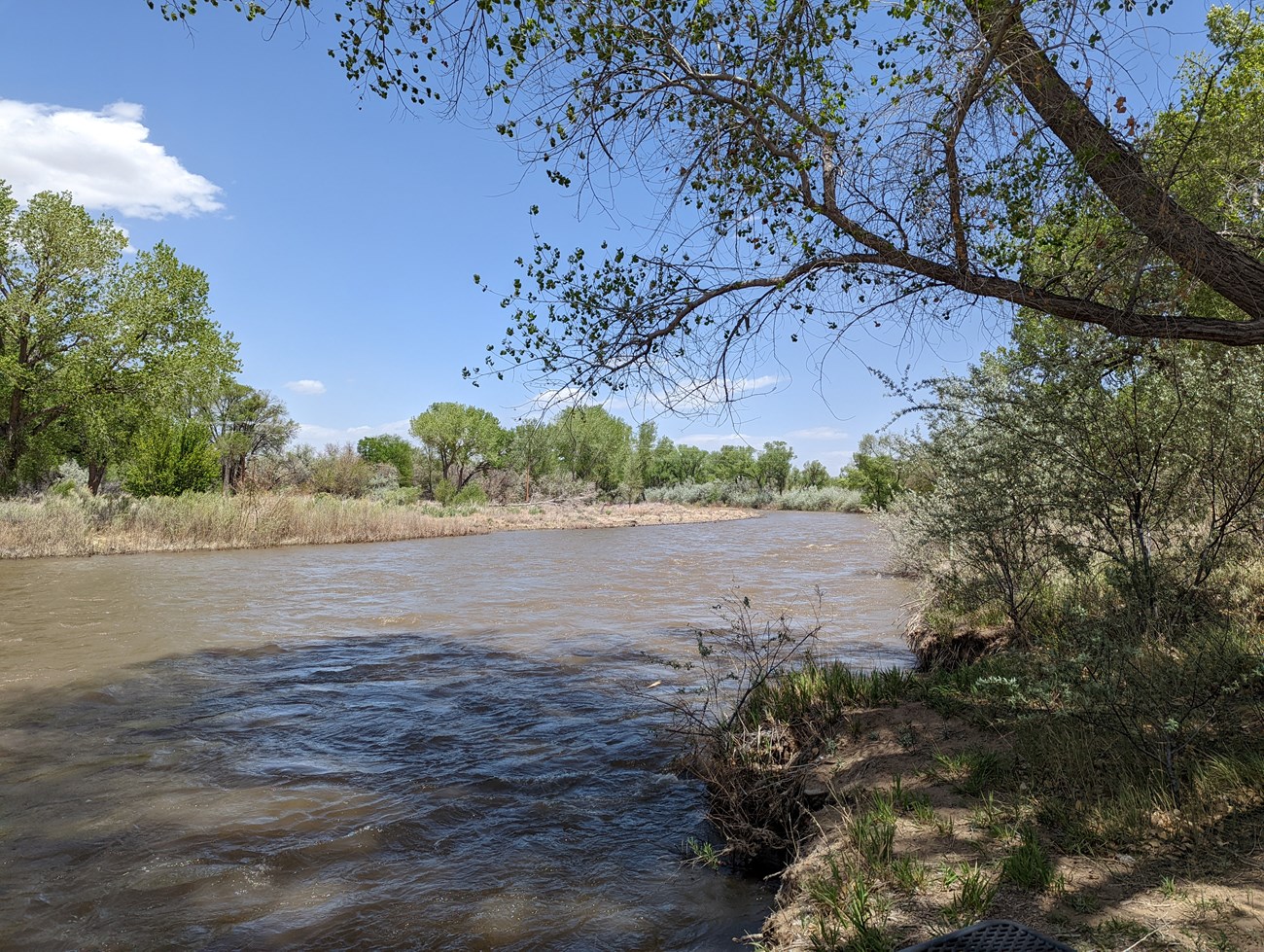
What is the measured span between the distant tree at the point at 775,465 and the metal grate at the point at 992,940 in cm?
10157

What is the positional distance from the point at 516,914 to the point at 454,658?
6928 mm

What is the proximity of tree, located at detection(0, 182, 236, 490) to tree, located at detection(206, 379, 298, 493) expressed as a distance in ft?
40.9

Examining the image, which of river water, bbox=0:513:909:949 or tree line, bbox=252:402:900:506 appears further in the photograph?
tree line, bbox=252:402:900:506

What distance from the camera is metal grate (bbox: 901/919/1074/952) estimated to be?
2430mm

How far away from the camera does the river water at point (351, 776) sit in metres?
4.23

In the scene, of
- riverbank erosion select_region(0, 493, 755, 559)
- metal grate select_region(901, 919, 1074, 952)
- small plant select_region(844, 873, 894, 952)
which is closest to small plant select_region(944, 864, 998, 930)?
small plant select_region(844, 873, 894, 952)

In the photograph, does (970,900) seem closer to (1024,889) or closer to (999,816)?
(1024,889)

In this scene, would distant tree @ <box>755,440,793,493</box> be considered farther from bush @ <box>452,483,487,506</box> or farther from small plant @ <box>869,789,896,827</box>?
small plant @ <box>869,789,896,827</box>

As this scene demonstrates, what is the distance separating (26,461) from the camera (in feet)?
108

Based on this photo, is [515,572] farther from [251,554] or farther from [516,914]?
[516,914]

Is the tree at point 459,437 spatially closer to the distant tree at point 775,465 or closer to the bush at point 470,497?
the bush at point 470,497

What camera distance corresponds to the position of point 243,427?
50.8 meters

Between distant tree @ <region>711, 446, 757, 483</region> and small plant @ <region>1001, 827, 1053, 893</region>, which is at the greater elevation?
distant tree @ <region>711, 446, 757, 483</region>

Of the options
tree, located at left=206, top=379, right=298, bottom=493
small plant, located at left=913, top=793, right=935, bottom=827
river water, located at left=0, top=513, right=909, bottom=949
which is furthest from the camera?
tree, located at left=206, top=379, right=298, bottom=493
